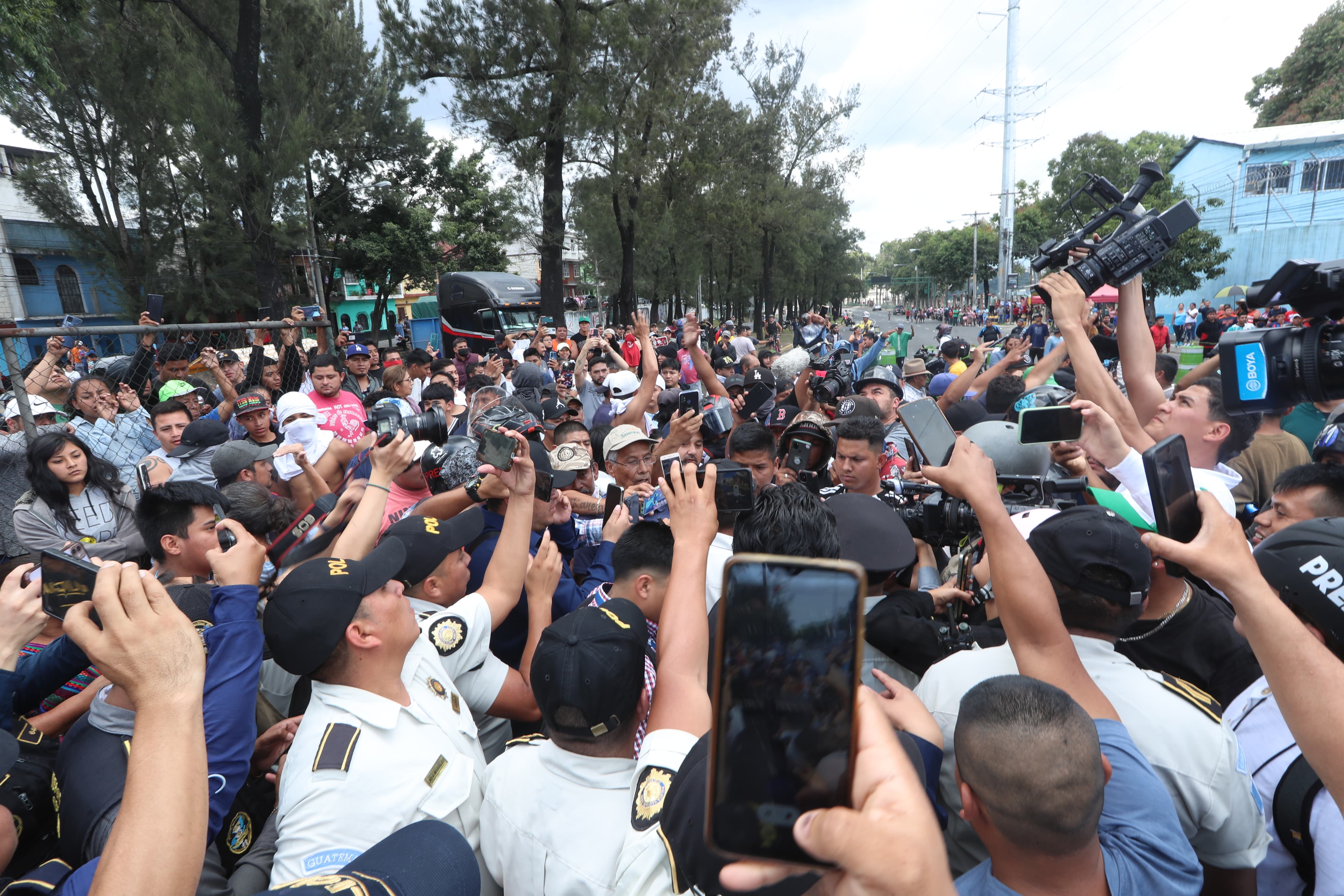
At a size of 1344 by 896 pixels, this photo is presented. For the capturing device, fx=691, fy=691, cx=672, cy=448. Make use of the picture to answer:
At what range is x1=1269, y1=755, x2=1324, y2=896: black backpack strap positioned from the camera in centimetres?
161

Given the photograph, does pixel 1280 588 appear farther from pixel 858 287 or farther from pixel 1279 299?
pixel 858 287

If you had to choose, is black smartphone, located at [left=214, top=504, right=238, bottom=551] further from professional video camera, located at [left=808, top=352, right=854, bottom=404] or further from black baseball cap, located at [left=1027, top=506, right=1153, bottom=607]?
professional video camera, located at [left=808, top=352, right=854, bottom=404]

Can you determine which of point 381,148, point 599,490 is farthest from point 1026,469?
point 381,148

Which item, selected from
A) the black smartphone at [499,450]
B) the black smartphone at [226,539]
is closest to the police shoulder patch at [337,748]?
the black smartphone at [226,539]

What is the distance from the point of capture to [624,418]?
6074 millimetres

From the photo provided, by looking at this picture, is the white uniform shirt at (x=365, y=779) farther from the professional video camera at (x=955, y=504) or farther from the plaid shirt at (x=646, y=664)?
the professional video camera at (x=955, y=504)

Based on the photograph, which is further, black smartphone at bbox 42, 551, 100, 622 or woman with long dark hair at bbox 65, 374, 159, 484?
woman with long dark hair at bbox 65, 374, 159, 484

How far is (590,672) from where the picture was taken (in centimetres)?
178

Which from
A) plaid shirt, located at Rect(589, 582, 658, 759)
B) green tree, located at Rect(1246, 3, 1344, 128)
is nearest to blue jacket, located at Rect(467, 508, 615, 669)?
plaid shirt, located at Rect(589, 582, 658, 759)

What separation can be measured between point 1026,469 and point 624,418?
11.4ft

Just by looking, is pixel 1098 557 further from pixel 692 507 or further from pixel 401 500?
pixel 401 500

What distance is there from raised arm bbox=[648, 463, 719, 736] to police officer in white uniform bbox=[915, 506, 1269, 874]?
0.67 meters

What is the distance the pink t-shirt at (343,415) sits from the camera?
5855 millimetres

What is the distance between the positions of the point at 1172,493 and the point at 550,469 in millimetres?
2693
